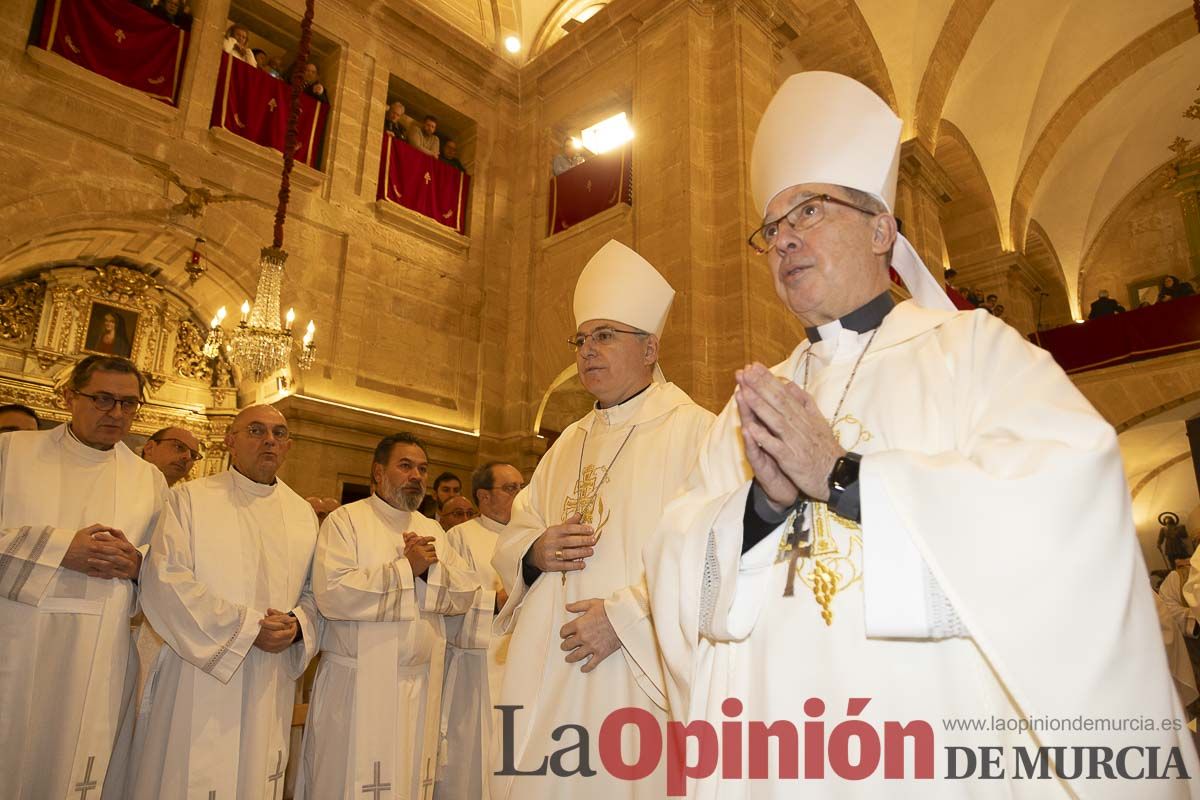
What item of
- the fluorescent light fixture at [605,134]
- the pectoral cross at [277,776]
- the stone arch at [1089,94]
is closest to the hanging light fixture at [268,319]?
the pectoral cross at [277,776]

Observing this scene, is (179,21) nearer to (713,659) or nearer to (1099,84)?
(713,659)

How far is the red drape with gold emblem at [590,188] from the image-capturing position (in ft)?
28.6

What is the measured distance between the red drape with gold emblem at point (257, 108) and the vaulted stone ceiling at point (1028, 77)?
310cm

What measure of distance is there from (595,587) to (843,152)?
151 cm

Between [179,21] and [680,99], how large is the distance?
548cm

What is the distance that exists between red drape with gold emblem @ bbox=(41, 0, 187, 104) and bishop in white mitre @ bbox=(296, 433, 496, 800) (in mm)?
5725

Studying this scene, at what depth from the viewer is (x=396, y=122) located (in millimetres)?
9625

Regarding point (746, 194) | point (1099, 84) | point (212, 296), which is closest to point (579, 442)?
point (746, 194)

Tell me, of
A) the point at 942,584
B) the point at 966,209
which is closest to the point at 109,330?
the point at 942,584

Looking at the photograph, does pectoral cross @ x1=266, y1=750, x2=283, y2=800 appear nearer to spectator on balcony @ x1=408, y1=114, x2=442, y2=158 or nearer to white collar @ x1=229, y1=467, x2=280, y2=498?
white collar @ x1=229, y1=467, x2=280, y2=498

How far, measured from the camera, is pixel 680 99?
324 inches

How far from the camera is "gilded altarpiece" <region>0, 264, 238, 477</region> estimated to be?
734 cm

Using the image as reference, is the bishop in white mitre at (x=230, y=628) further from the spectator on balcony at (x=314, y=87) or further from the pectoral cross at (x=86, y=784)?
the spectator on balcony at (x=314, y=87)

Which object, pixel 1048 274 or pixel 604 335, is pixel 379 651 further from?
pixel 1048 274
